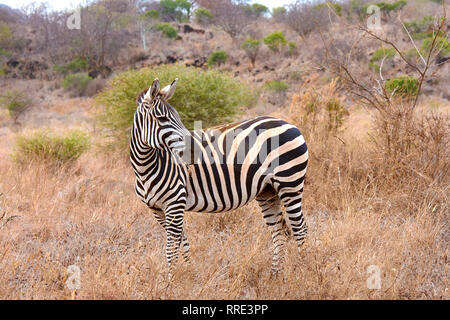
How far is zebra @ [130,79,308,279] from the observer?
313 cm

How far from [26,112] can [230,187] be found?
17219 mm

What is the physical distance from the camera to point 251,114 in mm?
12531

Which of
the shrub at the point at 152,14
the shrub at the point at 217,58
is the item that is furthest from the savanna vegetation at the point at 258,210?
the shrub at the point at 152,14

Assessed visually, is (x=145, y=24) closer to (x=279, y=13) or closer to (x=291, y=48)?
(x=279, y=13)

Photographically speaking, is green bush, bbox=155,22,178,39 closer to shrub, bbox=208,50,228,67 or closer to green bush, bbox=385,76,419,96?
shrub, bbox=208,50,228,67

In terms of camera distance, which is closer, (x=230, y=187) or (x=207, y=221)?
(x=230, y=187)

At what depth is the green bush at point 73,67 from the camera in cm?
2781

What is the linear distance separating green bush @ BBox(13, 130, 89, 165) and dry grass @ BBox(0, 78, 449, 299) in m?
0.34

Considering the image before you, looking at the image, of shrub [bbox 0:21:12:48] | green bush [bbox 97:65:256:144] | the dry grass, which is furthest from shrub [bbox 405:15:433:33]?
shrub [bbox 0:21:12:48]

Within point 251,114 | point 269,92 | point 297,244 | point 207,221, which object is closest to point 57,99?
point 269,92

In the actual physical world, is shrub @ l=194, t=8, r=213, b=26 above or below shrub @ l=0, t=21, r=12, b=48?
above

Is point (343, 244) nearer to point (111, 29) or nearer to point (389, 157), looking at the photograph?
point (389, 157)

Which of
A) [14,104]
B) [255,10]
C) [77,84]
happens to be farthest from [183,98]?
[255,10]

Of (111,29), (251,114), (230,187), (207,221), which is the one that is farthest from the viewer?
(111,29)
